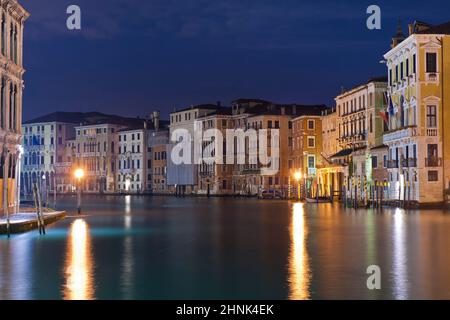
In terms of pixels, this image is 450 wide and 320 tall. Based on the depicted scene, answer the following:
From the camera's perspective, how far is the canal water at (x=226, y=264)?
49.6ft

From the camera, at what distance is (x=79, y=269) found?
61.4 ft

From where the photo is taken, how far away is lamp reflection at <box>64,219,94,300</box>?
14.8 metres

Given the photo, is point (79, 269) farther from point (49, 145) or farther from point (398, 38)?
point (49, 145)

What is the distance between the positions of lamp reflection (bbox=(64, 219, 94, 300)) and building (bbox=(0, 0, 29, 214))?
820 cm

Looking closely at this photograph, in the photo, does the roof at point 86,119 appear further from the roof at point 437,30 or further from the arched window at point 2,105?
the arched window at point 2,105

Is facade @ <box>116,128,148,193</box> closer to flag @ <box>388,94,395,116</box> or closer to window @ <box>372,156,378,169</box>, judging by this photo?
window @ <box>372,156,378,169</box>

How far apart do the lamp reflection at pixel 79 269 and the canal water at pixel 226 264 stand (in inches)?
0.8

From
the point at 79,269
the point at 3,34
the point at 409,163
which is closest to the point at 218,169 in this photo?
the point at 409,163

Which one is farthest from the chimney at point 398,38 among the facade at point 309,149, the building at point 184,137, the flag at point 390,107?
the building at point 184,137

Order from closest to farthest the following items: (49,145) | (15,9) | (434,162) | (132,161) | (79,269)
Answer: (79,269), (15,9), (434,162), (132,161), (49,145)

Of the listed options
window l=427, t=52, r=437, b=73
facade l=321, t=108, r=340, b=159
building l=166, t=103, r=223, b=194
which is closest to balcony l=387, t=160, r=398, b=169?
window l=427, t=52, r=437, b=73

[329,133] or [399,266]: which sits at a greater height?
[329,133]

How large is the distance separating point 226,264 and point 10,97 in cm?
2245
